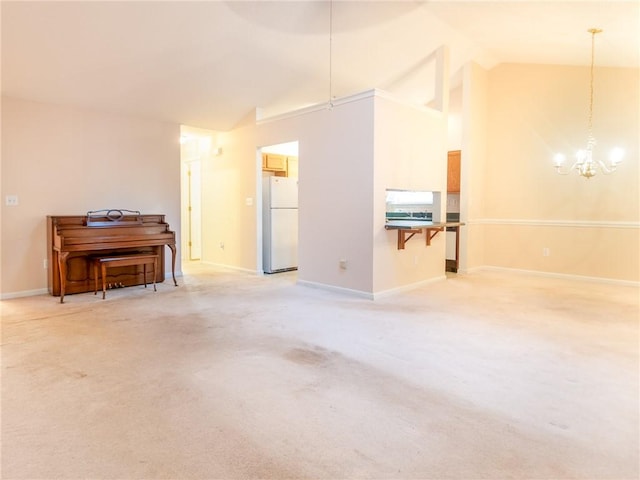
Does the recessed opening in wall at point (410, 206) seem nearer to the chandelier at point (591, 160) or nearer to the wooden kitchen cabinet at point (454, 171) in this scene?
the wooden kitchen cabinet at point (454, 171)

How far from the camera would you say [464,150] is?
6.41 meters

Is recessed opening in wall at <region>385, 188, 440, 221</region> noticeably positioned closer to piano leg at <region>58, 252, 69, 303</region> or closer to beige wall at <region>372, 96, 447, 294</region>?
beige wall at <region>372, 96, 447, 294</region>

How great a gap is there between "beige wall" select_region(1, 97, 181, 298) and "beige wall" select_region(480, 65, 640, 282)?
5.00 m

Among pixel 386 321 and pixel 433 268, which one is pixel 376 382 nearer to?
pixel 386 321

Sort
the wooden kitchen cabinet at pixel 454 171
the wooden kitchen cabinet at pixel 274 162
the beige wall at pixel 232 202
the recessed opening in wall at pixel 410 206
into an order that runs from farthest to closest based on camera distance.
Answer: the wooden kitchen cabinet at pixel 274 162 → the wooden kitchen cabinet at pixel 454 171 → the beige wall at pixel 232 202 → the recessed opening in wall at pixel 410 206

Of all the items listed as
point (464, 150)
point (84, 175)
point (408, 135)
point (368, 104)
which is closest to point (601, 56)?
point (464, 150)

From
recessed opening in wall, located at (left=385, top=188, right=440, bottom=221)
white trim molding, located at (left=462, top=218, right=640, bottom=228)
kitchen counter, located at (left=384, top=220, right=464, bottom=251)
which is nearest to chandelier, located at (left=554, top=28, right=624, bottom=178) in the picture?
white trim molding, located at (left=462, top=218, right=640, bottom=228)

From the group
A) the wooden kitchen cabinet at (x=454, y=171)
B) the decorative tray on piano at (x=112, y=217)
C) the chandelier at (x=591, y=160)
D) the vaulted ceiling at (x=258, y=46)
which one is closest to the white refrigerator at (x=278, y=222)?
the vaulted ceiling at (x=258, y=46)

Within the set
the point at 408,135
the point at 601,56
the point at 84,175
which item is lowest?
the point at 84,175

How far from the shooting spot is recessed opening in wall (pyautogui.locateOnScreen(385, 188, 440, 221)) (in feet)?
19.0

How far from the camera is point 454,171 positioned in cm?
669

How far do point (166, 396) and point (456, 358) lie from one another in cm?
194

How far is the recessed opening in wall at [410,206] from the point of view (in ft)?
19.0

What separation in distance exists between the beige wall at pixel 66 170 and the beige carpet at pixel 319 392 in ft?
2.81
